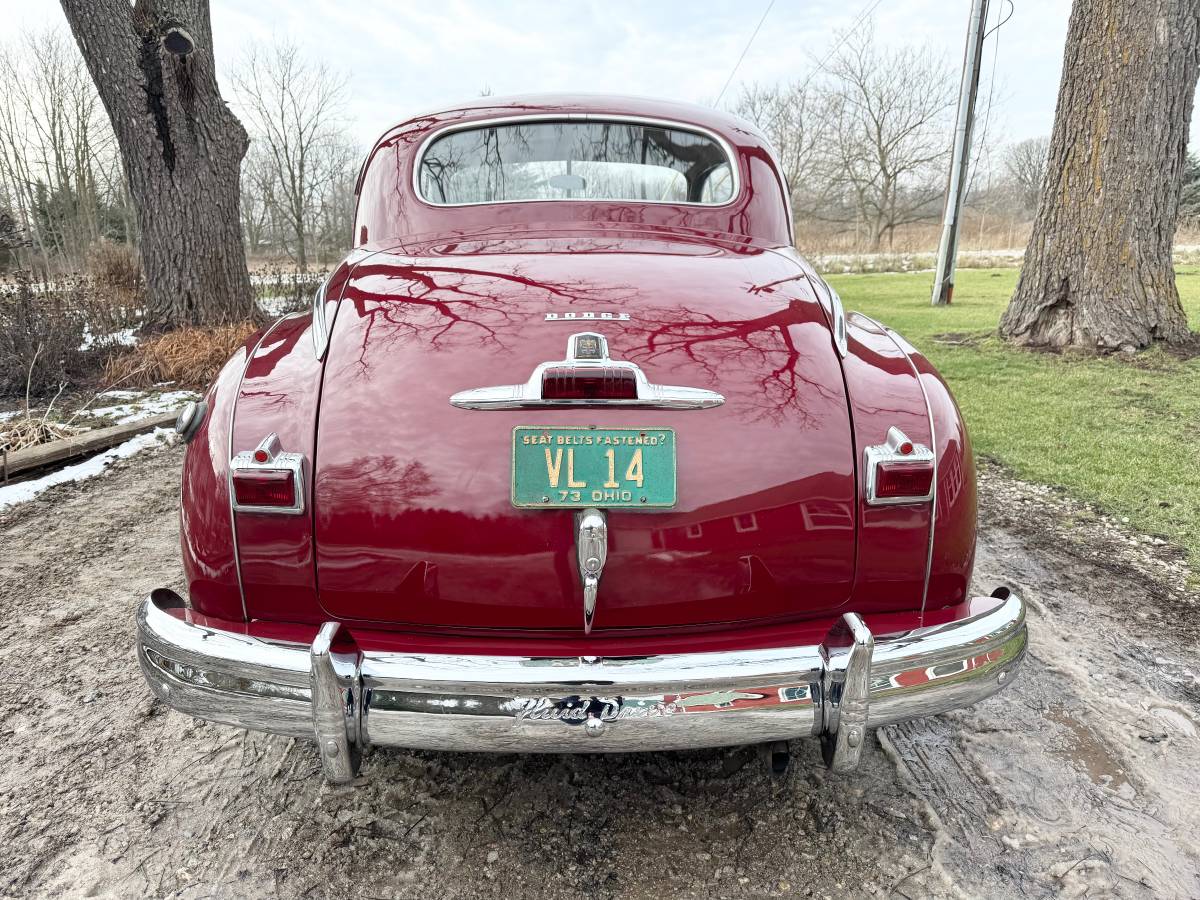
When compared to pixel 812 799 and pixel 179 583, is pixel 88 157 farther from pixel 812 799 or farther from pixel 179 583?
pixel 812 799

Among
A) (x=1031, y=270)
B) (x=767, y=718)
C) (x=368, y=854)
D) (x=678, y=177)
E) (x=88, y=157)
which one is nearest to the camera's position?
(x=767, y=718)

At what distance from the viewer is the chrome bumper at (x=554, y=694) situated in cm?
154

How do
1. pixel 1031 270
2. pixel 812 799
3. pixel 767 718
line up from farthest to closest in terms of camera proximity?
1. pixel 1031 270
2. pixel 812 799
3. pixel 767 718

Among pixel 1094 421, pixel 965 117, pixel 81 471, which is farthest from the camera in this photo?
pixel 965 117

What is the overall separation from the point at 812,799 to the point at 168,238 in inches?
315

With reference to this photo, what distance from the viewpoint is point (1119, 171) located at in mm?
6852

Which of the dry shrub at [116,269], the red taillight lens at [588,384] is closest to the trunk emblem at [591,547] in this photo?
the red taillight lens at [588,384]

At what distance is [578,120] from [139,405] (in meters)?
4.88

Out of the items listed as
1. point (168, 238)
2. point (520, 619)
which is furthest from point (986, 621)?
point (168, 238)

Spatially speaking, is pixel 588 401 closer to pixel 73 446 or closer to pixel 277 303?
pixel 73 446

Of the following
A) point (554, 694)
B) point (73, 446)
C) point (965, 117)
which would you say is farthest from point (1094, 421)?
point (965, 117)

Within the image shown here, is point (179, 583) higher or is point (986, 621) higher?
point (986, 621)

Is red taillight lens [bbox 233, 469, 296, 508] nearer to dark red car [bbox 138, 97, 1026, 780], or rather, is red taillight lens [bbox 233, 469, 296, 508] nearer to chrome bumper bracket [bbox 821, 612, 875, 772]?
dark red car [bbox 138, 97, 1026, 780]

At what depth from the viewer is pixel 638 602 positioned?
167 cm
